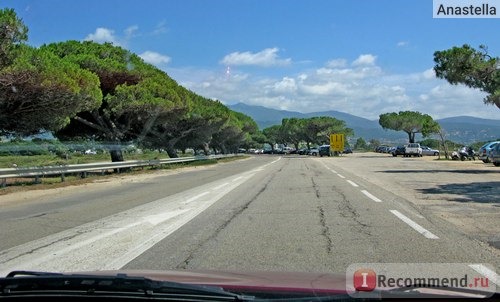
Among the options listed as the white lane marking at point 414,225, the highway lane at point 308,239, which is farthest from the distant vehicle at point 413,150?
the white lane marking at point 414,225

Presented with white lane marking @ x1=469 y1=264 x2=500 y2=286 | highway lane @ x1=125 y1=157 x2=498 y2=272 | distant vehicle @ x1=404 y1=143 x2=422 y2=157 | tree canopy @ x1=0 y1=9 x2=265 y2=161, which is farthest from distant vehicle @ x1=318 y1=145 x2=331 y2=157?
white lane marking @ x1=469 y1=264 x2=500 y2=286

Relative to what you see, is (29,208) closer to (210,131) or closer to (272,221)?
(272,221)

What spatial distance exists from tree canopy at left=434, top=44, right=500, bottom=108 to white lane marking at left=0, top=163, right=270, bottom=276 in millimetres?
19985

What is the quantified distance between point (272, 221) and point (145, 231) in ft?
8.05

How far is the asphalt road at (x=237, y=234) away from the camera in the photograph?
6961 millimetres

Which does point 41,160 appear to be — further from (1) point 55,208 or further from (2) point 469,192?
(2) point 469,192

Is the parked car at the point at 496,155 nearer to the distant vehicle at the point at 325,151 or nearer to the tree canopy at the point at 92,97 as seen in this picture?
the tree canopy at the point at 92,97

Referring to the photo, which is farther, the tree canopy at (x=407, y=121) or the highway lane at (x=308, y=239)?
the tree canopy at (x=407, y=121)

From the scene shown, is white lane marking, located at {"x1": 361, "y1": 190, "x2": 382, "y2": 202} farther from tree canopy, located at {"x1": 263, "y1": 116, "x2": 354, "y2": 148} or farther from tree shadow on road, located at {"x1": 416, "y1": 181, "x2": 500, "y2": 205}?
tree canopy, located at {"x1": 263, "y1": 116, "x2": 354, "y2": 148}

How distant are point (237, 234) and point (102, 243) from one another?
216 cm

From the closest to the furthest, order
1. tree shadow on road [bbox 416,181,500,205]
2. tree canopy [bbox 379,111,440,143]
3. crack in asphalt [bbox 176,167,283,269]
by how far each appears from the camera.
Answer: crack in asphalt [bbox 176,167,283,269] < tree shadow on road [bbox 416,181,500,205] < tree canopy [bbox 379,111,440,143]

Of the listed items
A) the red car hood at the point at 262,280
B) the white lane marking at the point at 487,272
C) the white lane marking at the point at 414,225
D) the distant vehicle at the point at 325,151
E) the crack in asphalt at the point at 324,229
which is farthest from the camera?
the distant vehicle at the point at 325,151

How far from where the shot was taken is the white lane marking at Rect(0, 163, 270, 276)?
6.97 metres

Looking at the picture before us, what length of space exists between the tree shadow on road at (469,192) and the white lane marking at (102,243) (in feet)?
22.7
